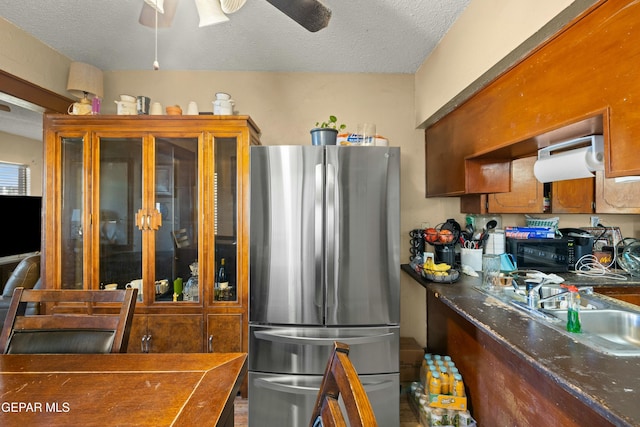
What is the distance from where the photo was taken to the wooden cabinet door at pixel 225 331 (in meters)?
2.01

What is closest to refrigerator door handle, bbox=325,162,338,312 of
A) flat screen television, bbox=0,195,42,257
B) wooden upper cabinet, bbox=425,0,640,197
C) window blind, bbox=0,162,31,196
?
wooden upper cabinet, bbox=425,0,640,197

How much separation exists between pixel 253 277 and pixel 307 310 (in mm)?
397

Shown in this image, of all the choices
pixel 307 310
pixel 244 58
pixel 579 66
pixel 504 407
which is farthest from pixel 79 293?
pixel 579 66

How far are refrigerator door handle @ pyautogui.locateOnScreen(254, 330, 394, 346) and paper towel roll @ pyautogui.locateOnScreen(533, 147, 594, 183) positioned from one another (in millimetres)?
1213

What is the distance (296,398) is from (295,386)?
7cm

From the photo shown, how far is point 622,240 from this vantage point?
220cm

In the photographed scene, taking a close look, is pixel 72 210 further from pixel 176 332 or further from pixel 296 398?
pixel 296 398

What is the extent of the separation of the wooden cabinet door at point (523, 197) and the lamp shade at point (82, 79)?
3184mm

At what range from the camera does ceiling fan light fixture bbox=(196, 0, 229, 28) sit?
1165mm

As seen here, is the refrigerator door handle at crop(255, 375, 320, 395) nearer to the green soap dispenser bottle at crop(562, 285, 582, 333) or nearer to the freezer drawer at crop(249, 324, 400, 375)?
the freezer drawer at crop(249, 324, 400, 375)

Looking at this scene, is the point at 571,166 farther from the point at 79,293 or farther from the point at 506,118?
the point at 79,293

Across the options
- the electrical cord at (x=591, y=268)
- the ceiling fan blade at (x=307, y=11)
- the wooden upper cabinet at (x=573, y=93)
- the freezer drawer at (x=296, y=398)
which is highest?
the ceiling fan blade at (x=307, y=11)

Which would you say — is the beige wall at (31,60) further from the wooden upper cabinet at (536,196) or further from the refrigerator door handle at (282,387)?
the wooden upper cabinet at (536,196)

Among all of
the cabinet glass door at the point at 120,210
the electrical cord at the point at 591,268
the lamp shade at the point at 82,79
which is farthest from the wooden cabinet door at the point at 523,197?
the lamp shade at the point at 82,79
